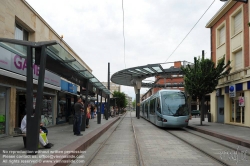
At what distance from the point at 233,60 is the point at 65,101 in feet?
46.7

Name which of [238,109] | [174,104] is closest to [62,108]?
[174,104]

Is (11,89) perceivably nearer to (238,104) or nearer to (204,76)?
(204,76)

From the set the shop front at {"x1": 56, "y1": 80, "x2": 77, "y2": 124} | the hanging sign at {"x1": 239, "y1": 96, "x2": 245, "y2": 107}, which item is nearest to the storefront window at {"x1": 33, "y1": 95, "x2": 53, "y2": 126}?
the shop front at {"x1": 56, "y1": 80, "x2": 77, "y2": 124}

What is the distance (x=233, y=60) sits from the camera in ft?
70.2

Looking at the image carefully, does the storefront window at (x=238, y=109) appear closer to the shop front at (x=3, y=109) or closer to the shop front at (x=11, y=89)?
the shop front at (x=11, y=89)

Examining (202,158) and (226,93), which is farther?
(226,93)

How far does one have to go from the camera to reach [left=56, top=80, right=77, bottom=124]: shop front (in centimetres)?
1988

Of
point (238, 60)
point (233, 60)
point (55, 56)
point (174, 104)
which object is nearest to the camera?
point (55, 56)

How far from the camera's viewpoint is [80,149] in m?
8.40

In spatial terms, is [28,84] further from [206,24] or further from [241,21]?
[206,24]

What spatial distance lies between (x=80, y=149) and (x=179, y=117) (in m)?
10.8

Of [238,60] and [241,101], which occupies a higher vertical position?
[238,60]

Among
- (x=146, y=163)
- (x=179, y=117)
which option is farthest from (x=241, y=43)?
(x=146, y=163)

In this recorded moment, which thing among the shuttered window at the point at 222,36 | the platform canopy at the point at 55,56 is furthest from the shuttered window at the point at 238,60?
the platform canopy at the point at 55,56
